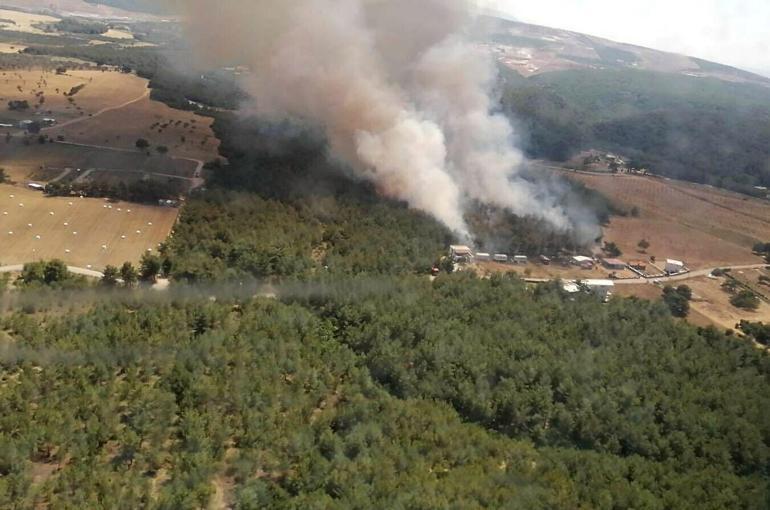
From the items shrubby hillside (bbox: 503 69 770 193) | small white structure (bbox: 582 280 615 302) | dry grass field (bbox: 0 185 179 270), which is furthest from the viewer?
shrubby hillside (bbox: 503 69 770 193)

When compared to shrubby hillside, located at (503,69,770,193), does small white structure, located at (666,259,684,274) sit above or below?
below

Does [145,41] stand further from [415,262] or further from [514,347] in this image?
[514,347]

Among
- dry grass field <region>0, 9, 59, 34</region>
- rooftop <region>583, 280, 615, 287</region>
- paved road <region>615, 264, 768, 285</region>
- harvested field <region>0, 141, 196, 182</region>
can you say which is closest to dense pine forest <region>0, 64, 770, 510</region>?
rooftop <region>583, 280, 615, 287</region>

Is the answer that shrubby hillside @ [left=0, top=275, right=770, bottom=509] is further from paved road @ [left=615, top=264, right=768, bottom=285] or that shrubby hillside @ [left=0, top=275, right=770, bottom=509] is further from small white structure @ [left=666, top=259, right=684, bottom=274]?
small white structure @ [left=666, top=259, right=684, bottom=274]

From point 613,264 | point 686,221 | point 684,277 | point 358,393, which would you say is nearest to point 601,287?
point 613,264

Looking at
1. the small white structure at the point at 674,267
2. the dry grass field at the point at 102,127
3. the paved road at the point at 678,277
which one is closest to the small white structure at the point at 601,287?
the paved road at the point at 678,277
